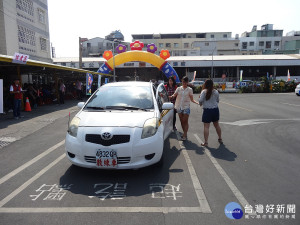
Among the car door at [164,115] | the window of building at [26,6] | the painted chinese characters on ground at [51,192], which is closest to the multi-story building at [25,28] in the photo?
the window of building at [26,6]

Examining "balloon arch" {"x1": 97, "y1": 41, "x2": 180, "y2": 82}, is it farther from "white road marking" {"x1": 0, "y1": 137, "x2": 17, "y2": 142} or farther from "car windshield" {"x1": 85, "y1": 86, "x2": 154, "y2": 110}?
"car windshield" {"x1": 85, "y1": 86, "x2": 154, "y2": 110}

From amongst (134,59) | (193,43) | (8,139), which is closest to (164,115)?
(8,139)

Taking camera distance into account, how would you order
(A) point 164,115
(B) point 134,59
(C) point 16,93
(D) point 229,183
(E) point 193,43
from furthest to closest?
(E) point 193,43 → (B) point 134,59 → (C) point 16,93 → (A) point 164,115 → (D) point 229,183

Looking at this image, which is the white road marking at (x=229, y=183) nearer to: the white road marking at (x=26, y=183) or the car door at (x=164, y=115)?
the car door at (x=164, y=115)

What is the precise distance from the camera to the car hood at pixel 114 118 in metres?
4.01

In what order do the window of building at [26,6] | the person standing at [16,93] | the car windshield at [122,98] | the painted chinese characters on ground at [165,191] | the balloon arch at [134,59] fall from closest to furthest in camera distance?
the painted chinese characters on ground at [165,191], the car windshield at [122,98], the person standing at [16,93], the window of building at [26,6], the balloon arch at [134,59]

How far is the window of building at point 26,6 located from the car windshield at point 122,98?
20.4 metres

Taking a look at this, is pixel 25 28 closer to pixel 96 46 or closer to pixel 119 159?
pixel 119 159

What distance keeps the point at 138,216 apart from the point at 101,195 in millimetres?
783

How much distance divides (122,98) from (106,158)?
5.48 feet

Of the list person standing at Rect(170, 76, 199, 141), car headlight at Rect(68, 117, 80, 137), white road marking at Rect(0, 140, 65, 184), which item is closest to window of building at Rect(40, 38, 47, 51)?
white road marking at Rect(0, 140, 65, 184)

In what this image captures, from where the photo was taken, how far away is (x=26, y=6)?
21.8m

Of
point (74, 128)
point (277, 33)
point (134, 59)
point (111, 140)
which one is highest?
point (277, 33)

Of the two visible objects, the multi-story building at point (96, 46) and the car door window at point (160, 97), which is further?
the multi-story building at point (96, 46)
